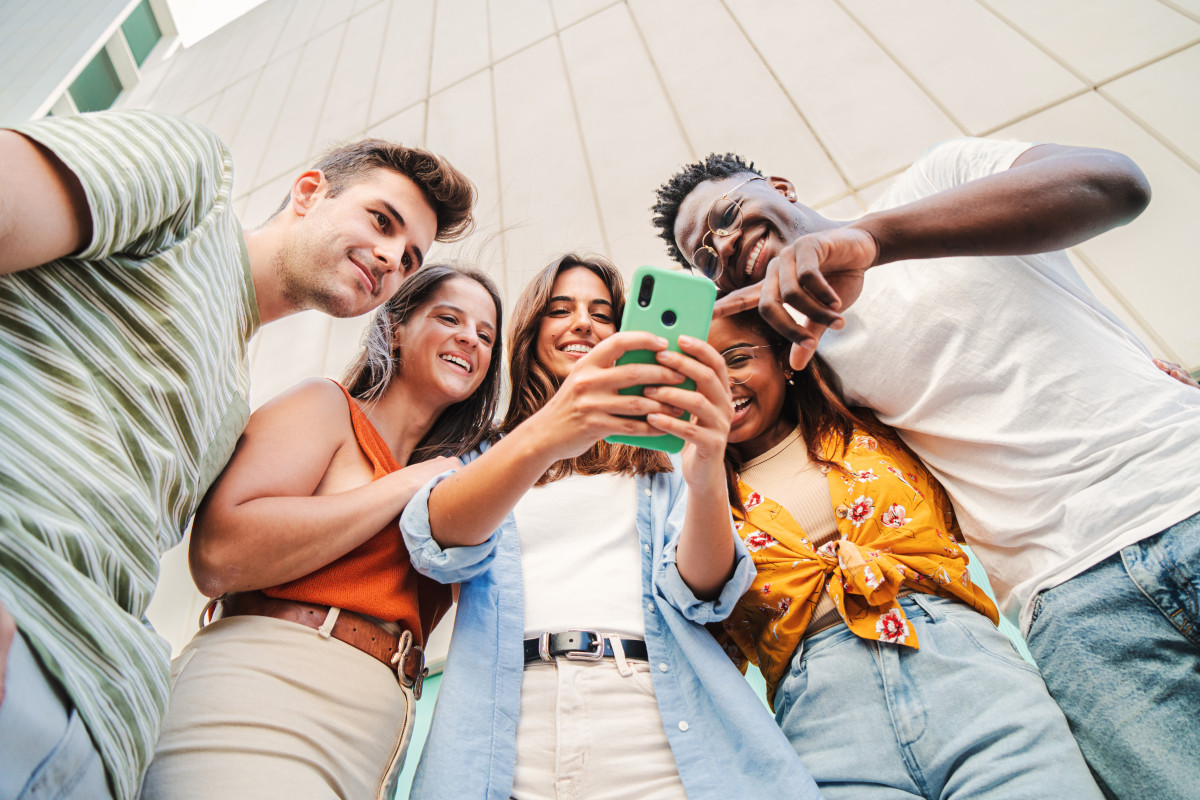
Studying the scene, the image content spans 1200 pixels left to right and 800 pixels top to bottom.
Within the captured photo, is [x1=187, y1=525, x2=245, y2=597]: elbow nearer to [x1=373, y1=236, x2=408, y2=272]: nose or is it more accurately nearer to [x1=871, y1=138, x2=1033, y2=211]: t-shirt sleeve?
[x1=373, y1=236, x2=408, y2=272]: nose

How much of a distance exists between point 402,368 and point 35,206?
72 cm

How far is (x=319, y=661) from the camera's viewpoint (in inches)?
29.7

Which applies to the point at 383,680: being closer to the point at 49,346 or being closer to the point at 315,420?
the point at 315,420

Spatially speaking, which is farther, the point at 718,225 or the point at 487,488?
the point at 718,225

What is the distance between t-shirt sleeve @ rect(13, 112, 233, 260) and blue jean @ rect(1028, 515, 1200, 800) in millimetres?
1138

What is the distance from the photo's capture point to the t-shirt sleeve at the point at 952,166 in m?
0.90

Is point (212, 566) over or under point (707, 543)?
over

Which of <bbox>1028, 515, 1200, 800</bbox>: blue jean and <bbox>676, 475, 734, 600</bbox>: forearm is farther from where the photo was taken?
<bbox>676, 475, 734, 600</bbox>: forearm

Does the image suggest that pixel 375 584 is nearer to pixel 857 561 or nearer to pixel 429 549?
pixel 429 549

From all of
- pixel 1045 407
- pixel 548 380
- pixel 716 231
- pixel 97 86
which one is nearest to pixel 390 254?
pixel 548 380

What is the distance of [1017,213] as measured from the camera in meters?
0.75

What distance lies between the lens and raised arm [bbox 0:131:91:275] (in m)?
0.47

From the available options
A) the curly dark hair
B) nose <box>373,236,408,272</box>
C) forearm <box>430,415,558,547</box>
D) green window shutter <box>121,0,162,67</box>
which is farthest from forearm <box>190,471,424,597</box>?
green window shutter <box>121,0,162,67</box>

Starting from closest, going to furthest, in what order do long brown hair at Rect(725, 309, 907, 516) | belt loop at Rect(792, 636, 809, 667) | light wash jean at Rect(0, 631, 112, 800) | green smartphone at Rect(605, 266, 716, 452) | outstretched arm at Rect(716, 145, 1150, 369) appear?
light wash jean at Rect(0, 631, 112, 800) < green smartphone at Rect(605, 266, 716, 452) < outstretched arm at Rect(716, 145, 1150, 369) < belt loop at Rect(792, 636, 809, 667) < long brown hair at Rect(725, 309, 907, 516)
